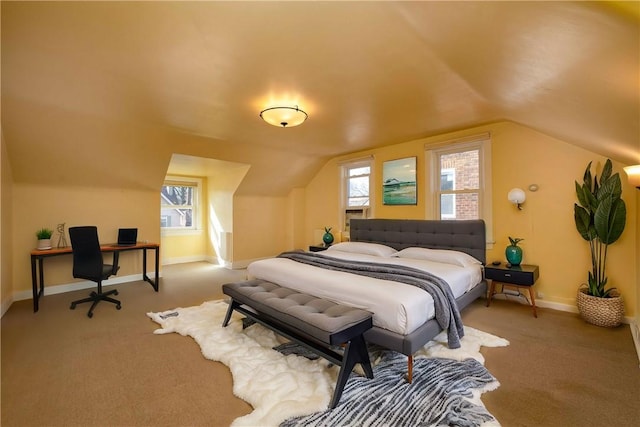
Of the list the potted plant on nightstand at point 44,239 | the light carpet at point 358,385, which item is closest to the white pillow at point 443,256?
the light carpet at point 358,385

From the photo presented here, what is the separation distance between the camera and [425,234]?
4.50 meters

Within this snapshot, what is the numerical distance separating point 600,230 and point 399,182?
2.66 meters

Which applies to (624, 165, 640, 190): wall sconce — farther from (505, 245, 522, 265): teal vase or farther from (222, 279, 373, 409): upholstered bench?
(222, 279, 373, 409): upholstered bench

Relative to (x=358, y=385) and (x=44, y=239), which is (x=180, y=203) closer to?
(x=44, y=239)

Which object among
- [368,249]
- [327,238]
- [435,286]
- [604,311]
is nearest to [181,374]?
[435,286]

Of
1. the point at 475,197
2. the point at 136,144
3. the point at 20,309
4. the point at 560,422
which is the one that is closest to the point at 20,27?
the point at 136,144

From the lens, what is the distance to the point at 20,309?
362 centimetres

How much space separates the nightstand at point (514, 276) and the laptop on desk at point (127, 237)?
17.9 feet

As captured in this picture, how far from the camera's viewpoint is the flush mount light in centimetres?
293

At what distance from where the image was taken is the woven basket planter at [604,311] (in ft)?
9.62

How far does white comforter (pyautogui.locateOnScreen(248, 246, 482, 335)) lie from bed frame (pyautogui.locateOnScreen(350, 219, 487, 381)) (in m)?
0.08

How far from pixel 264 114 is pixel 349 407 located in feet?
8.95

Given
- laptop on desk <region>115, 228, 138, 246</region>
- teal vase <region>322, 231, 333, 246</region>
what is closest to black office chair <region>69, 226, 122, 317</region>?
laptop on desk <region>115, 228, 138, 246</region>

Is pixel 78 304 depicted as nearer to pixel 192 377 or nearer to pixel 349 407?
pixel 192 377
